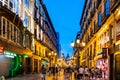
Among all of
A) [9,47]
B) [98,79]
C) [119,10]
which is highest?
[119,10]

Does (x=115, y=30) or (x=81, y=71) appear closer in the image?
(x=115, y=30)

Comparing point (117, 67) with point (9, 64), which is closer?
point (117, 67)

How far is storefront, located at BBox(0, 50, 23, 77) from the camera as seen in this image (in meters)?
42.2

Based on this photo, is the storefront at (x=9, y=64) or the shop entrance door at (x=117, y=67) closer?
the shop entrance door at (x=117, y=67)

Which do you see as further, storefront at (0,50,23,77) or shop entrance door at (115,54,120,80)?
storefront at (0,50,23,77)

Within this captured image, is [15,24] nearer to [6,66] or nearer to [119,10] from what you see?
[6,66]

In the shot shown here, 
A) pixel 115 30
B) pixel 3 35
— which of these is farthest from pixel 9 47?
pixel 115 30

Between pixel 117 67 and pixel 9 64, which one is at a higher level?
pixel 9 64

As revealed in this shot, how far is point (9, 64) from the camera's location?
4719 centimetres

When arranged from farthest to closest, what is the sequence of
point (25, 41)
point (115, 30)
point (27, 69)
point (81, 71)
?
point (27, 69)
point (25, 41)
point (81, 71)
point (115, 30)

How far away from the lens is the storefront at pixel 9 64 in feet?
138

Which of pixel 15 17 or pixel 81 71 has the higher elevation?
pixel 15 17

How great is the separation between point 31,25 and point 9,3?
23112mm

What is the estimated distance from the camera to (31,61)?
221ft
